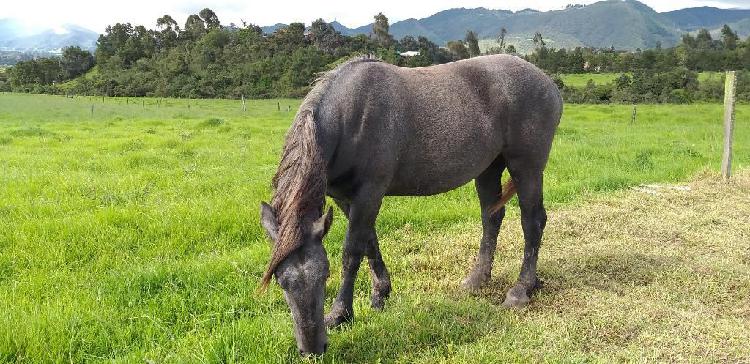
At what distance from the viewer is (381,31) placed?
91.8 m

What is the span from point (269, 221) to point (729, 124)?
33.3 ft

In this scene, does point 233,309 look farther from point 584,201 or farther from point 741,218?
point 741,218

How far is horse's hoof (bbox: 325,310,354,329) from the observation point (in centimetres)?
416

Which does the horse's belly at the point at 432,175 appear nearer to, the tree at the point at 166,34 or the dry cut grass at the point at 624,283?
the dry cut grass at the point at 624,283

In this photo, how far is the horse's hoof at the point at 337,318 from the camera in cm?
416

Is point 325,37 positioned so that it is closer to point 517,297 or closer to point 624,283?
point 624,283

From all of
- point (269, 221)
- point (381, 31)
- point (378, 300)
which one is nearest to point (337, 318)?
point (378, 300)

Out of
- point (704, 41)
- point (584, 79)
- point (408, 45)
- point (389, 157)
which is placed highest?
point (704, 41)

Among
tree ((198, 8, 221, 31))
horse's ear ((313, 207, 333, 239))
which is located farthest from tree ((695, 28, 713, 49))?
horse's ear ((313, 207, 333, 239))

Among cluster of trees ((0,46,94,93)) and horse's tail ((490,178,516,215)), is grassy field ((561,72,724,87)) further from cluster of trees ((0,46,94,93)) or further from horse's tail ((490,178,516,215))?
cluster of trees ((0,46,94,93))

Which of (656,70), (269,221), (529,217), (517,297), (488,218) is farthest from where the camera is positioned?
(656,70)

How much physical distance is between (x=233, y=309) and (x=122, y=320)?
85 cm

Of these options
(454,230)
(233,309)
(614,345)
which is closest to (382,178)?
(233,309)

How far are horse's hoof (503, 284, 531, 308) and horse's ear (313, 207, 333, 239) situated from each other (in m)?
2.20
